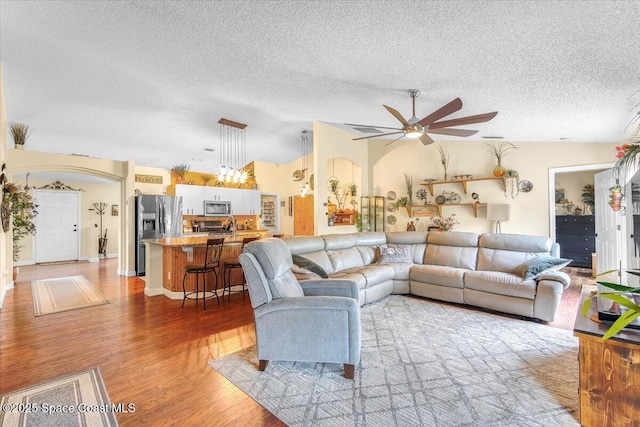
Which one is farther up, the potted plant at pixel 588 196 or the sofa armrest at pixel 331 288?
the potted plant at pixel 588 196

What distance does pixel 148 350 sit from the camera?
2.82 metres

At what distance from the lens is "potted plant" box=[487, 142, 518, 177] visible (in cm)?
581

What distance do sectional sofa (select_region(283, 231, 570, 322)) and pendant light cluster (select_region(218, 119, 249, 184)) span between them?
1.91 meters

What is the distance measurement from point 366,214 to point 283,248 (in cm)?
430

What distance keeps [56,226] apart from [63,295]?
5.08m

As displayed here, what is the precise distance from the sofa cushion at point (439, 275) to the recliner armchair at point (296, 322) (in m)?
2.31

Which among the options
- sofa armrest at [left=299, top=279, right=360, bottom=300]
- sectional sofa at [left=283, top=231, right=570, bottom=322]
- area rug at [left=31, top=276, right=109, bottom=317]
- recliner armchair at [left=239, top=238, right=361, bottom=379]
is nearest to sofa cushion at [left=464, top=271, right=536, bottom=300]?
sectional sofa at [left=283, top=231, right=570, bottom=322]

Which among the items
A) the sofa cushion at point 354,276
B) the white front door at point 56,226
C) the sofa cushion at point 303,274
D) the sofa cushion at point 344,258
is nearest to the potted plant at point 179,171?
the white front door at point 56,226

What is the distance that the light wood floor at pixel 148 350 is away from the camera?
1980 mm

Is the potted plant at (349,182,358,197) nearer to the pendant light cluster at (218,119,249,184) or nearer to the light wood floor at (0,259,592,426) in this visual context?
the pendant light cluster at (218,119,249,184)

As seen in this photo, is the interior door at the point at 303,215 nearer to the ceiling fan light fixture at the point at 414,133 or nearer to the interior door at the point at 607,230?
the ceiling fan light fixture at the point at 414,133

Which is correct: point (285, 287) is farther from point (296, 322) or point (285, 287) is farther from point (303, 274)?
point (303, 274)

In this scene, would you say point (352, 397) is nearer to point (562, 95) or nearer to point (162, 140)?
point (562, 95)

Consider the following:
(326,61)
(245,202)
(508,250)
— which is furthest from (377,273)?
(245,202)
